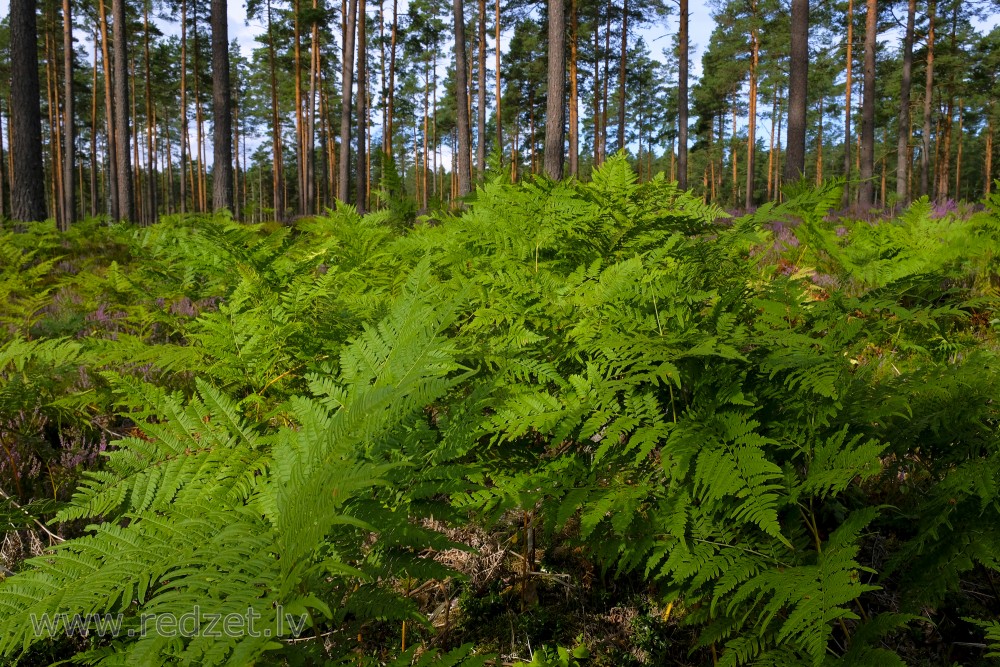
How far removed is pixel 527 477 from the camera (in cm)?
175

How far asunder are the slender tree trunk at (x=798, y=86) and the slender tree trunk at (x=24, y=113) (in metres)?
13.9

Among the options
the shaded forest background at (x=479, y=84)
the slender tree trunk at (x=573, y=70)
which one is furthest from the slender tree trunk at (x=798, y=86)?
the slender tree trunk at (x=573, y=70)

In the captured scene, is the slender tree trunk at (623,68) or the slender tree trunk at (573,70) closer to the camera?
the slender tree trunk at (573,70)

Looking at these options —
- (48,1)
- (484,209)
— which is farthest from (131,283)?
(48,1)

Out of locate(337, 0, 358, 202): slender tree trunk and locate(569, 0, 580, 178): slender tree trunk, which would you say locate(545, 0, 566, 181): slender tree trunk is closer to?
locate(337, 0, 358, 202): slender tree trunk

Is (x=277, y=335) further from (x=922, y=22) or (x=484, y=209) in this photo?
(x=922, y=22)

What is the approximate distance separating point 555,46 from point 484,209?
23.3 ft

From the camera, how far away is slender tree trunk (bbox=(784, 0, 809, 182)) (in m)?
10.8

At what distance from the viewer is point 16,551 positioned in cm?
211

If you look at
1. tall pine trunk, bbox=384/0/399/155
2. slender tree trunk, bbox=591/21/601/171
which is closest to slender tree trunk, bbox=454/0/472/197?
tall pine trunk, bbox=384/0/399/155

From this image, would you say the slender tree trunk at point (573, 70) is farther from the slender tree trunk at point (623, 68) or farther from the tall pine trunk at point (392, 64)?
the tall pine trunk at point (392, 64)

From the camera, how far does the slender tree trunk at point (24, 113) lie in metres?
8.62

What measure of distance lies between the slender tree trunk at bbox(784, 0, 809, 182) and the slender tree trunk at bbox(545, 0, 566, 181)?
5138 mm

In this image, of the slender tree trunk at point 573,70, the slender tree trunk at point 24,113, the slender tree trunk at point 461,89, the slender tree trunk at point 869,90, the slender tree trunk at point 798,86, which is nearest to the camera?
the slender tree trunk at point 24,113
